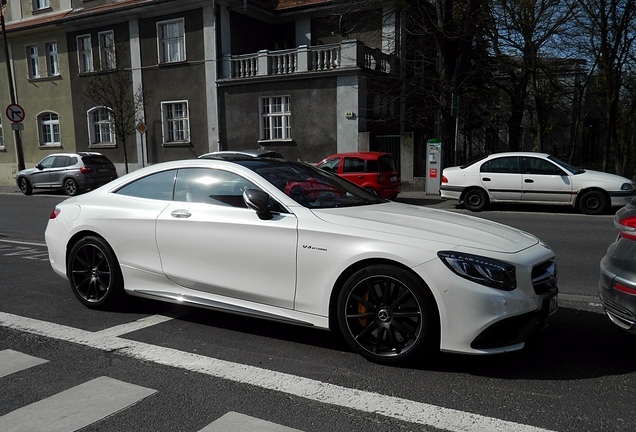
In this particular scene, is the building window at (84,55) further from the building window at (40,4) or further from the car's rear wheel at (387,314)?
the car's rear wheel at (387,314)

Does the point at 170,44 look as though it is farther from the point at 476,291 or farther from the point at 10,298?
the point at 476,291

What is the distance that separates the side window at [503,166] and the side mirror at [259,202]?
11093 millimetres

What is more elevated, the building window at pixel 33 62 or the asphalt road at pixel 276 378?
the building window at pixel 33 62

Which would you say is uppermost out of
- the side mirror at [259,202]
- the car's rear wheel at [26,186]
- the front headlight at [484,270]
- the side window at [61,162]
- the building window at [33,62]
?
the building window at [33,62]

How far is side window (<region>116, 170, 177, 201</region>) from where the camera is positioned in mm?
5238

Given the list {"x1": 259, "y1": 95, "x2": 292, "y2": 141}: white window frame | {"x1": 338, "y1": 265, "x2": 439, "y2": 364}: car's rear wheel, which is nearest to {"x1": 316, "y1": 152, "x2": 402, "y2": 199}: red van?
Result: {"x1": 259, "y1": 95, "x2": 292, "y2": 141}: white window frame

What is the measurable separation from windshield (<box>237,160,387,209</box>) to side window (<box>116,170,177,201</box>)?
75 cm

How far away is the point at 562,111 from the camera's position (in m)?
27.8

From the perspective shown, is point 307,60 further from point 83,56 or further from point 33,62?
point 33,62

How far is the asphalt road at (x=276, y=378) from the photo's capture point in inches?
126

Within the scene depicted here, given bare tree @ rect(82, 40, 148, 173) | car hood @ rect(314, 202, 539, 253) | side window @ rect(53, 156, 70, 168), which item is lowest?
side window @ rect(53, 156, 70, 168)

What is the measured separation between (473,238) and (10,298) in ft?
16.5

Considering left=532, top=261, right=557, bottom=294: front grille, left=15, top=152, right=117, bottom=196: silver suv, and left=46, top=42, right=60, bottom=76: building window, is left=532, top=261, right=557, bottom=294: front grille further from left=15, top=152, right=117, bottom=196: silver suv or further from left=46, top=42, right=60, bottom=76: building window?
left=46, top=42, right=60, bottom=76: building window

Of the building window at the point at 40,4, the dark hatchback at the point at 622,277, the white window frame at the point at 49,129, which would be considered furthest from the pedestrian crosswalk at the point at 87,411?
the building window at the point at 40,4
